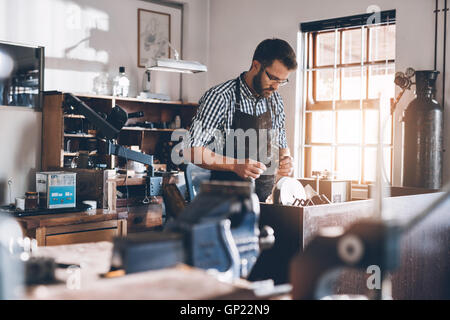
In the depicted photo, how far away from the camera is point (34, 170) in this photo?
534 centimetres

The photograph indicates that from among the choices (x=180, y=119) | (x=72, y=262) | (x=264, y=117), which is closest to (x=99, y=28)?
(x=180, y=119)

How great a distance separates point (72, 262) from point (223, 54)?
208 inches

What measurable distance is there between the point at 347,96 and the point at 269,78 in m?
3.03

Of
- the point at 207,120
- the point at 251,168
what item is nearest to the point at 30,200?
the point at 207,120

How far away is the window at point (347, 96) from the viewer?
17.6ft

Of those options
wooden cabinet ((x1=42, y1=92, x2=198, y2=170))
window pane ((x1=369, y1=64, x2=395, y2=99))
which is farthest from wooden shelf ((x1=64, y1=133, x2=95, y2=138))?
window pane ((x1=369, y1=64, x2=395, y2=99))

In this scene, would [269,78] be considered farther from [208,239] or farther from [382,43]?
[382,43]

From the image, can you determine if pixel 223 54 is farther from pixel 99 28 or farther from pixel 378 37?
pixel 378 37

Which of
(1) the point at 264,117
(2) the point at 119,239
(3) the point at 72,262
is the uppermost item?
(1) the point at 264,117

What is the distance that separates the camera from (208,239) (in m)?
1.12

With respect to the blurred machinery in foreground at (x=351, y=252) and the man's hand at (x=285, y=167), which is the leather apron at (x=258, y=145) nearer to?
the man's hand at (x=285, y=167)

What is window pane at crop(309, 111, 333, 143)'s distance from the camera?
584 centimetres

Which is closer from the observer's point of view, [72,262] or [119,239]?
[119,239]

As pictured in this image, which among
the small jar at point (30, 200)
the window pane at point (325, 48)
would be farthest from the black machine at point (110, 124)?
the window pane at point (325, 48)
